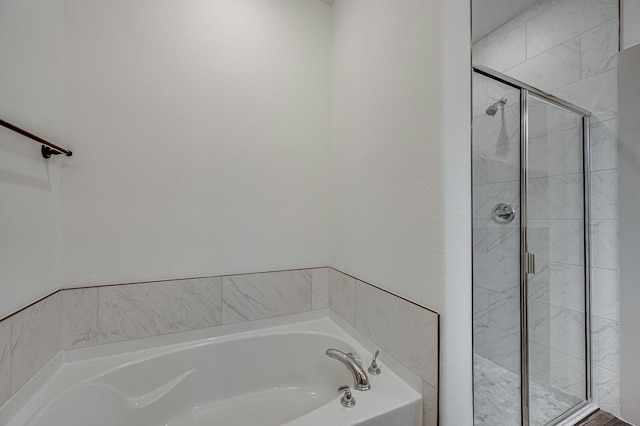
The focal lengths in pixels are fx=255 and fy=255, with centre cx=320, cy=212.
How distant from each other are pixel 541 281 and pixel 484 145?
80 cm

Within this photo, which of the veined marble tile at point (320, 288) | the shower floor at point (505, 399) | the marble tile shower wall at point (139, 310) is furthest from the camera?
the veined marble tile at point (320, 288)

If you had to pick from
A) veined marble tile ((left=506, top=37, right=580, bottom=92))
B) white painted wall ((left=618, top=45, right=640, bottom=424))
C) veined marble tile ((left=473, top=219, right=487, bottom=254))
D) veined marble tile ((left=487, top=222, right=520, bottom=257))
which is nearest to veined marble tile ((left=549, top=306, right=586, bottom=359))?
white painted wall ((left=618, top=45, right=640, bottom=424))

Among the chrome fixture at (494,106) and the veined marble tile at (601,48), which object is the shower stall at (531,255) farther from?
the veined marble tile at (601,48)

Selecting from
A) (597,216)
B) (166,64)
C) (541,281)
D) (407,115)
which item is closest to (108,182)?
(166,64)

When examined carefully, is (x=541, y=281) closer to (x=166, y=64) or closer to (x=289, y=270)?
(x=289, y=270)

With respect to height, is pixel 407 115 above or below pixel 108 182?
above

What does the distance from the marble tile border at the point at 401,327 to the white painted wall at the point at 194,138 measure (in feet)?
1.23

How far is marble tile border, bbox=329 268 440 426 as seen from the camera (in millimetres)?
877

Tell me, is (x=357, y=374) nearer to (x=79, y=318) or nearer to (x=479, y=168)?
(x=479, y=168)

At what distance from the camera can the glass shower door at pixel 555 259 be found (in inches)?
50.9

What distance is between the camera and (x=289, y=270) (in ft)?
4.98

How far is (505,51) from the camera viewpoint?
122 cm

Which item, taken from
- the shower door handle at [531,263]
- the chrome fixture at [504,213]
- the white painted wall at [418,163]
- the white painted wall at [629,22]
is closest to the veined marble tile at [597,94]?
the white painted wall at [629,22]

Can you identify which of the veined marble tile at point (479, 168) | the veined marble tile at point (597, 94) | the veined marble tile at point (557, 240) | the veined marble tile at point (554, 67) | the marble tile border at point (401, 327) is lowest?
the marble tile border at point (401, 327)
